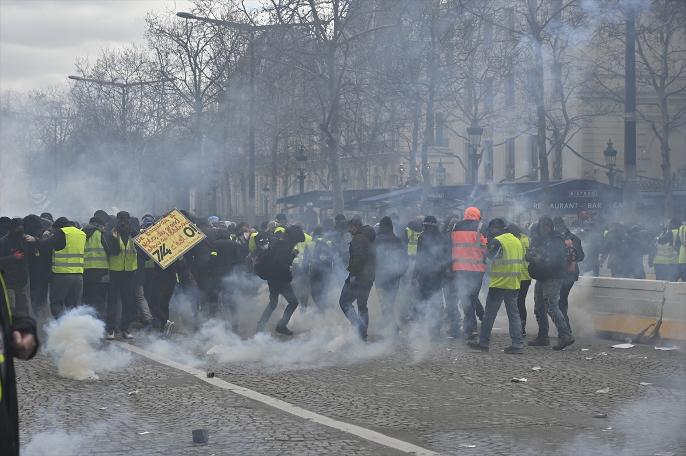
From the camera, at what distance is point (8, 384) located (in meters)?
4.09

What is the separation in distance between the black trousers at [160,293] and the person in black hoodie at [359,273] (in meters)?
2.62

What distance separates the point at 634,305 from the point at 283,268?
459 centimetres

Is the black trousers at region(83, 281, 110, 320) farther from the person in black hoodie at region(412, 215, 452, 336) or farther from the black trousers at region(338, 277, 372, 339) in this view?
the person in black hoodie at region(412, 215, 452, 336)

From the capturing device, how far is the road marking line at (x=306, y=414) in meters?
7.42

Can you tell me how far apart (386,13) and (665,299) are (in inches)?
486

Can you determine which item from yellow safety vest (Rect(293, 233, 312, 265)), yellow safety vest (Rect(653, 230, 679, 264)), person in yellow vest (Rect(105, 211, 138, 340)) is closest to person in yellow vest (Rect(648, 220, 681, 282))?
yellow safety vest (Rect(653, 230, 679, 264))

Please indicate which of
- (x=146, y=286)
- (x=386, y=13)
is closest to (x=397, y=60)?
(x=386, y=13)

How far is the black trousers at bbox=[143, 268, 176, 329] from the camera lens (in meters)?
15.0

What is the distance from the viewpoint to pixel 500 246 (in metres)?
12.9

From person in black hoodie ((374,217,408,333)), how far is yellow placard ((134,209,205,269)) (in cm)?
257

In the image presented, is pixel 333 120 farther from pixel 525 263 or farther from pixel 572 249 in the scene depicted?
pixel 572 249

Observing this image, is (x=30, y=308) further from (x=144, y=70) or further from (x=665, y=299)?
(x=144, y=70)

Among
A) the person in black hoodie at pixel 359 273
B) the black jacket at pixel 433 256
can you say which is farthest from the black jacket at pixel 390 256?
the person in black hoodie at pixel 359 273

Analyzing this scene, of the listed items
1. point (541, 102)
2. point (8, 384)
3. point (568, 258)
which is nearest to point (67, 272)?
point (568, 258)
